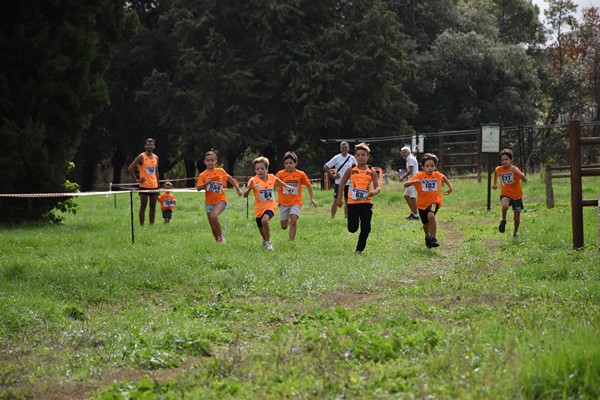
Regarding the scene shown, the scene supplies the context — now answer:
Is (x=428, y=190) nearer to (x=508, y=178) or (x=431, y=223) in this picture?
(x=431, y=223)

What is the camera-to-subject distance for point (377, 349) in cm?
637

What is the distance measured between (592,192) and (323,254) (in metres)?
15.4

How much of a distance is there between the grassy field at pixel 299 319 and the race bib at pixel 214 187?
1.11 metres

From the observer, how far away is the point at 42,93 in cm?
1923

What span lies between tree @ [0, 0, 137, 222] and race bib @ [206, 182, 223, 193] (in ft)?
16.3

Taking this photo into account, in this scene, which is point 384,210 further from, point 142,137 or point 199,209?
point 142,137

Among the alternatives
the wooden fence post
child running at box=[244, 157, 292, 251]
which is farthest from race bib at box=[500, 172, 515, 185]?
the wooden fence post

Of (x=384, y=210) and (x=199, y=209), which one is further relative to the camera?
(x=199, y=209)

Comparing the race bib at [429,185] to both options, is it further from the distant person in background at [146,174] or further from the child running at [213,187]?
the distant person in background at [146,174]

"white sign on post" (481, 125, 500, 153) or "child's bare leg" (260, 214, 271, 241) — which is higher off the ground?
"white sign on post" (481, 125, 500, 153)

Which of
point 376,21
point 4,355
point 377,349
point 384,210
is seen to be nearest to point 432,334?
point 377,349

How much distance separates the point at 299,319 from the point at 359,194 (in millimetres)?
6615

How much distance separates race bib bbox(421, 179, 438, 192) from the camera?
50.4ft

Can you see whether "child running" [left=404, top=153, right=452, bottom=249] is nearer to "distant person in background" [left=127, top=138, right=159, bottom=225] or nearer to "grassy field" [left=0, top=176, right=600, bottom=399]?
"grassy field" [left=0, top=176, right=600, bottom=399]
